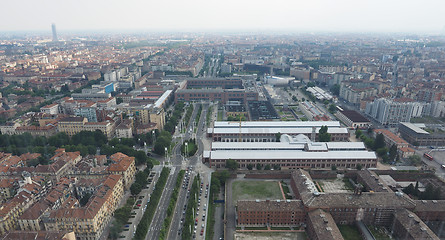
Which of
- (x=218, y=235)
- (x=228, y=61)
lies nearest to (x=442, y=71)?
(x=228, y=61)

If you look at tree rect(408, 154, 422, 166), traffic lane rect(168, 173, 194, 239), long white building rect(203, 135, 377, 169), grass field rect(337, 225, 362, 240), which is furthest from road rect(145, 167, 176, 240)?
tree rect(408, 154, 422, 166)

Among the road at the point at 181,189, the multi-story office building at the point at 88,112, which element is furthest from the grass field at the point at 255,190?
the multi-story office building at the point at 88,112

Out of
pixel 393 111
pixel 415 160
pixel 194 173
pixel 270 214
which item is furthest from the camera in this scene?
pixel 393 111

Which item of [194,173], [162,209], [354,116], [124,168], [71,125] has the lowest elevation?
[162,209]

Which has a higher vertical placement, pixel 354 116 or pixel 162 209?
pixel 354 116

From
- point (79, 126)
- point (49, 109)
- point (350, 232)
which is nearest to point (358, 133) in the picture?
point (350, 232)

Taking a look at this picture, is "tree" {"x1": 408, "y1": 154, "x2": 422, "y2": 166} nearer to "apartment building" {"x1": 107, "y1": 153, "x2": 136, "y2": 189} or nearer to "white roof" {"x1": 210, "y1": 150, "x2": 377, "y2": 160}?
"white roof" {"x1": 210, "y1": 150, "x2": 377, "y2": 160}

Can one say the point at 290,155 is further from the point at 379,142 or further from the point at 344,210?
the point at 379,142
